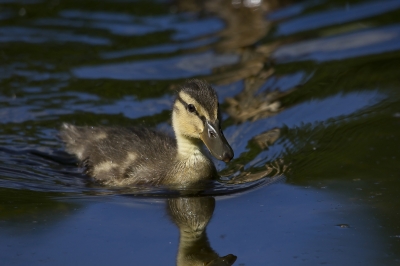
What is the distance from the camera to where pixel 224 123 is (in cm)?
609

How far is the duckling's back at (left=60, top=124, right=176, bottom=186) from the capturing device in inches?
201

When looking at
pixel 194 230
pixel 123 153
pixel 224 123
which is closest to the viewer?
pixel 194 230

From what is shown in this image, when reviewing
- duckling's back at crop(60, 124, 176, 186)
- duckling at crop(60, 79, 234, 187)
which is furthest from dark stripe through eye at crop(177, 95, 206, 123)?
duckling's back at crop(60, 124, 176, 186)

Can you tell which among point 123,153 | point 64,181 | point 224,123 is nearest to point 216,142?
point 123,153

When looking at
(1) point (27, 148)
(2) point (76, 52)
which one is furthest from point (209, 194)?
(2) point (76, 52)

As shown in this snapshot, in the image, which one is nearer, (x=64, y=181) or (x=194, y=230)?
(x=194, y=230)

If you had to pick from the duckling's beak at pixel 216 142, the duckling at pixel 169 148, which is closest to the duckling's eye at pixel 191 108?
the duckling at pixel 169 148

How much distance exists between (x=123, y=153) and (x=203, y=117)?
77cm

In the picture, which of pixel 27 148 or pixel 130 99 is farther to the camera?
pixel 130 99

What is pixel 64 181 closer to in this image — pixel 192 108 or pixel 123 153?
pixel 123 153

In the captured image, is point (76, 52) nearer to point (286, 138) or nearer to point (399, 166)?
point (286, 138)

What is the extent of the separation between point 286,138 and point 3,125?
7.07 feet

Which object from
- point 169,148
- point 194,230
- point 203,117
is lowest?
point 194,230

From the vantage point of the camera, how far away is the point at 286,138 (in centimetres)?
565
